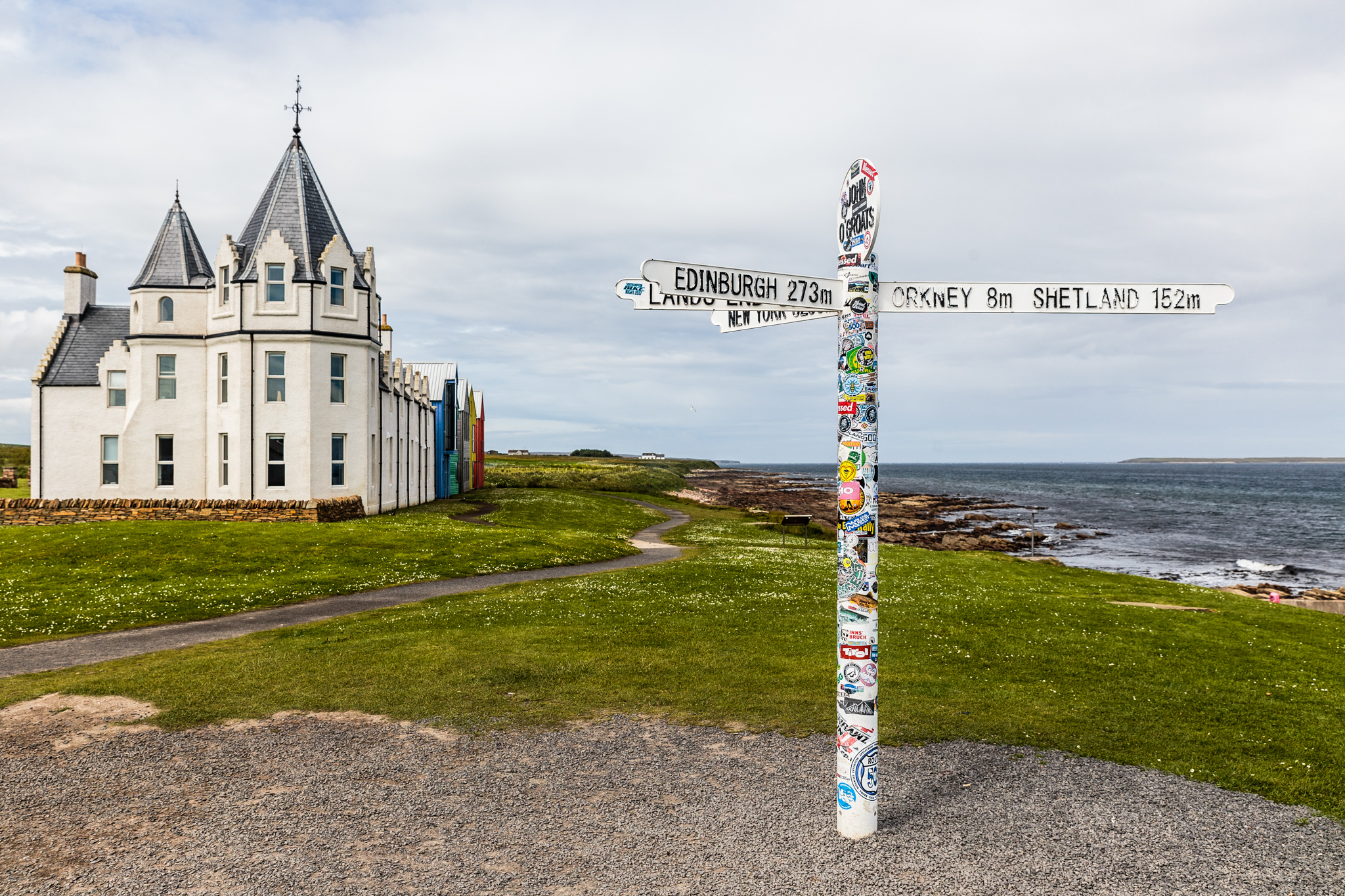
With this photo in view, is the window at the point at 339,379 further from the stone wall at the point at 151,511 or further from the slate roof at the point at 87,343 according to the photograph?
the slate roof at the point at 87,343

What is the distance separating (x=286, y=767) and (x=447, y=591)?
12253 millimetres

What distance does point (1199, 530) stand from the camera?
71.7m

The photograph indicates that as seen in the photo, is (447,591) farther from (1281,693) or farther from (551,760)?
(1281,693)

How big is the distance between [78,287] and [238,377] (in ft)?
46.6

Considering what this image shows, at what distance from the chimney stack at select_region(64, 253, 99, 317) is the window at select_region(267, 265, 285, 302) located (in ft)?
44.3

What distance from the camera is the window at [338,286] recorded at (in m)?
35.5

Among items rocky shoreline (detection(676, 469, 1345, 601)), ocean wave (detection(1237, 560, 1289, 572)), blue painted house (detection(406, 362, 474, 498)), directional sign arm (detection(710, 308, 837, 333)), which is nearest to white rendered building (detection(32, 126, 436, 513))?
blue painted house (detection(406, 362, 474, 498))

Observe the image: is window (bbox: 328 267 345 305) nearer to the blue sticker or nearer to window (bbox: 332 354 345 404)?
window (bbox: 332 354 345 404)

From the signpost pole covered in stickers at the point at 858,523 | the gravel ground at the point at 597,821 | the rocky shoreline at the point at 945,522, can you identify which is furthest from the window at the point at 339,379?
the signpost pole covered in stickers at the point at 858,523

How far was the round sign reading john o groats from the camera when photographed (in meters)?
6.70

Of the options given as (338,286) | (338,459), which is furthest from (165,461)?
(338,286)

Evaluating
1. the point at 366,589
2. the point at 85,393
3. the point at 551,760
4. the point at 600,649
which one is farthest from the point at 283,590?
the point at 85,393

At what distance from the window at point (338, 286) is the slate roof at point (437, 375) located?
707 inches

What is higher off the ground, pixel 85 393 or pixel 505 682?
pixel 85 393
